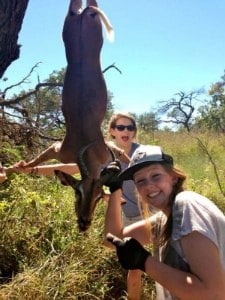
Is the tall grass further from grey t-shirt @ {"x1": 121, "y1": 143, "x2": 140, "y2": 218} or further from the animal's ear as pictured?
the animal's ear

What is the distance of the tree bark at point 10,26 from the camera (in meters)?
3.38

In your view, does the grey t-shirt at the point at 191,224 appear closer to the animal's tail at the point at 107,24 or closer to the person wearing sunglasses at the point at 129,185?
the animal's tail at the point at 107,24

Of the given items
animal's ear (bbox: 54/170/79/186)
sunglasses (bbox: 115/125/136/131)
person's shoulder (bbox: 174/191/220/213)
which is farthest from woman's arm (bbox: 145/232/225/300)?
sunglasses (bbox: 115/125/136/131)

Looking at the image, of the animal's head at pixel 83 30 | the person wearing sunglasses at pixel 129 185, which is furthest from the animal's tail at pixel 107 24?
the person wearing sunglasses at pixel 129 185

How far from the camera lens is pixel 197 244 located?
7.13ft

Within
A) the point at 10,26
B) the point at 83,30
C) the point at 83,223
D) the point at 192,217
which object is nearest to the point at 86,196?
the point at 83,223

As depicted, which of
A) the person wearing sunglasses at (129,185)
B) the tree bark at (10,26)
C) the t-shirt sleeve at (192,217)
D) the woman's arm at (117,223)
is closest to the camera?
the t-shirt sleeve at (192,217)

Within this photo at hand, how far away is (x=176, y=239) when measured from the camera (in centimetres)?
229

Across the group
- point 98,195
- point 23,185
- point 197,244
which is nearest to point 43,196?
point 23,185

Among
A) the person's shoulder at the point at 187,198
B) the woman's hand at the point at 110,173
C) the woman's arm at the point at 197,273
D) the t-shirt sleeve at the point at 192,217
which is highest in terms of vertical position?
the woman's hand at the point at 110,173

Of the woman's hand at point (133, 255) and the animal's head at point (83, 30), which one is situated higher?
the animal's head at point (83, 30)

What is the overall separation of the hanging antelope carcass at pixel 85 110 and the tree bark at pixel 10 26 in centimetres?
64

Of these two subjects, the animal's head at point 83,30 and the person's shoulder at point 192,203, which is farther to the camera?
the animal's head at point 83,30

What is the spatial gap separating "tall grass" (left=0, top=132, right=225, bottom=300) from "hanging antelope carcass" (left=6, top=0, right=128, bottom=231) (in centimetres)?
209
